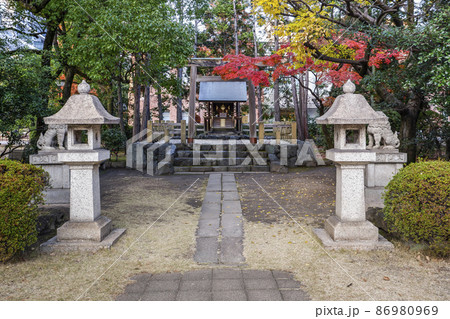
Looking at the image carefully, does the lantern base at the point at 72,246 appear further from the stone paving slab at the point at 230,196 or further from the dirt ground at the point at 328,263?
the stone paving slab at the point at 230,196

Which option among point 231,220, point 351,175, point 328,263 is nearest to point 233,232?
point 231,220

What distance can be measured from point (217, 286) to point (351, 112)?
267 cm

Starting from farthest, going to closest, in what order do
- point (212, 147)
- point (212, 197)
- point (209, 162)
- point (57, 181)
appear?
point (212, 147), point (209, 162), point (212, 197), point (57, 181)

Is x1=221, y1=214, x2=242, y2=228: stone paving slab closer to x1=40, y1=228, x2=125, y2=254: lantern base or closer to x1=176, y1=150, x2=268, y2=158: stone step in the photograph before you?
x1=40, y1=228, x2=125, y2=254: lantern base

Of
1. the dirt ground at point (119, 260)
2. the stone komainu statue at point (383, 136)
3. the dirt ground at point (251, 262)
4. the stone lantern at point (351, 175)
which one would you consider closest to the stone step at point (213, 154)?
the dirt ground at point (119, 260)

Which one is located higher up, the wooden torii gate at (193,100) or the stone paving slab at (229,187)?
the wooden torii gate at (193,100)

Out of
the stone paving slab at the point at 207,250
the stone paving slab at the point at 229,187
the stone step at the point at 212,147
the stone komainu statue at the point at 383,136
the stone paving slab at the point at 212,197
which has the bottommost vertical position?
the stone paving slab at the point at 207,250

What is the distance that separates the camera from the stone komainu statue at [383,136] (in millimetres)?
5508

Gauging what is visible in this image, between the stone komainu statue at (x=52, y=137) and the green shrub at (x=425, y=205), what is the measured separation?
5657 millimetres

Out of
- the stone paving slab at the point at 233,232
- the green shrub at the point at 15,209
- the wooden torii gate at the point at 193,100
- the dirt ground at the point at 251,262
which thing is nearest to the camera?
the dirt ground at the point at 251,262

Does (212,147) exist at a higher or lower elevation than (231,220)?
higher

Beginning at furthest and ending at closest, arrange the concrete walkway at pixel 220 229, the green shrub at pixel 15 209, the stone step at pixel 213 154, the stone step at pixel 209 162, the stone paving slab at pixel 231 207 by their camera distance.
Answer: the stone step at pixel 213 154 → the stone step at pixel 209 162 → the stone paving slab at pixel 231 207 → the concrete walkway at pixel 220 229 → the green shrub at pixel 15 209

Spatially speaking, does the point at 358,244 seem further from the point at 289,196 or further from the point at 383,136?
the point at 289,196

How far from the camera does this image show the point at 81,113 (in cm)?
404
